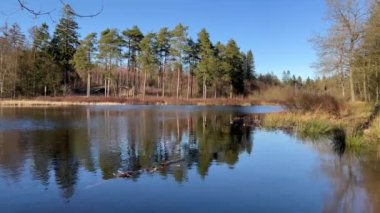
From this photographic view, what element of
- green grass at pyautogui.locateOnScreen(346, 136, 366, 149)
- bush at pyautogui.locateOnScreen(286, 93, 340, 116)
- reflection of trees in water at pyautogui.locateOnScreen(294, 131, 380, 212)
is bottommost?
reflection of trees in water at pyautogui.locateOnScreen(294, 131, 380, 212)

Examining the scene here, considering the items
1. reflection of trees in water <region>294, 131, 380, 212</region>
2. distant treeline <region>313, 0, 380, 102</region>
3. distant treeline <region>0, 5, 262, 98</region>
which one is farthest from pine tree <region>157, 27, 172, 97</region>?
reflection of trees in water <region>294, 131, 380, 212</region>

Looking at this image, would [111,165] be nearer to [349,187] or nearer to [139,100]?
[349,187]

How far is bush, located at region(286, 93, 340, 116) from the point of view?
88.9 feet

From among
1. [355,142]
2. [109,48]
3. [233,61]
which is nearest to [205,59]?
[233,61]

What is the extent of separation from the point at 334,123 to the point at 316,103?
4668mm

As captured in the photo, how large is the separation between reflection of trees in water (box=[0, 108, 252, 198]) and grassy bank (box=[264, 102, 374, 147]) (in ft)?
12.0

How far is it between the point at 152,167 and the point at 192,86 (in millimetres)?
73052

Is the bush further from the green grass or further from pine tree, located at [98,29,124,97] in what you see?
pine tree, located at [98,29,124,97]

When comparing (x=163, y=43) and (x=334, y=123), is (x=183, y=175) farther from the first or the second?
(x=163, y=43)

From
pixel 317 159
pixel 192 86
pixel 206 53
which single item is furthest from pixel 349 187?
pixel 192 86

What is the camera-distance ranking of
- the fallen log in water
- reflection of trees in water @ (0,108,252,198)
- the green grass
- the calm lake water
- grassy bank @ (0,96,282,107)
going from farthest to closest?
1. grassy bank @ (0,96,282,107)
2. the green grass
3. reflection of trees in water @ (0,108,252,198)
4. the fallen log in water
5. the calm lake water

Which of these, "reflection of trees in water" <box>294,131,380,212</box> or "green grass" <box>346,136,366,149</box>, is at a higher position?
"green grass" <box>346,136,366,149</box>

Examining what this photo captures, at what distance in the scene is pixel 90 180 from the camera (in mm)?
11078

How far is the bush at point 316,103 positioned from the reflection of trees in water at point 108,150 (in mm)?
6177
